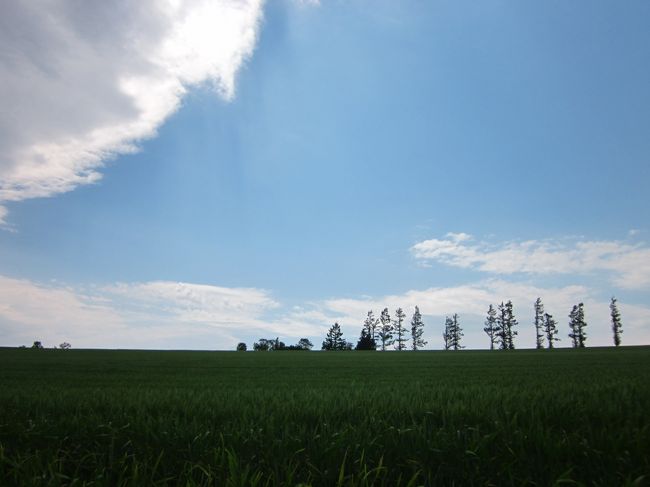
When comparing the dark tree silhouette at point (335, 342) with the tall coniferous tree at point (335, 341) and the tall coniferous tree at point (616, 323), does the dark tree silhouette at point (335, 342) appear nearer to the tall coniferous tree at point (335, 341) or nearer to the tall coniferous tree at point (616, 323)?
the tall coniferous tree at point (335, 341)

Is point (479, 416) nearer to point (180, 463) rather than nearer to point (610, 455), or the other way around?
point (610, 455)

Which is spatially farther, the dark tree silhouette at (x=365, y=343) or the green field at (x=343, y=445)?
the dark tree silhouette at (x=365, y=343)

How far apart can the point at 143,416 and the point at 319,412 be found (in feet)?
7.94

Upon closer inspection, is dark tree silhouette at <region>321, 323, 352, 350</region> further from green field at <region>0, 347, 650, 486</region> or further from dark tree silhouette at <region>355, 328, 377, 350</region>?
green field at <region>0, 347, 650, 486</region>

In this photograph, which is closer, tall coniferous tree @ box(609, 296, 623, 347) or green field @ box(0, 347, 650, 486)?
green field @ box(0, 347, 650, 486)

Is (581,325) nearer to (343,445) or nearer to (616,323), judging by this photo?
(616,323)

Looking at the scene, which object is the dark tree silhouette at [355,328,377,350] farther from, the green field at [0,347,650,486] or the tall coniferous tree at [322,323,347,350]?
the green field at [0,347,650,486]

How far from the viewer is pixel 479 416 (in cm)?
545

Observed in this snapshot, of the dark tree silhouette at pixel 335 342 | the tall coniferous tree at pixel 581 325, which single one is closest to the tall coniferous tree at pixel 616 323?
the tall coniferous tree at pixel 581 325

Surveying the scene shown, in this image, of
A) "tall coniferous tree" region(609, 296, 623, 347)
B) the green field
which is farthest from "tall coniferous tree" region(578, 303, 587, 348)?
the green field

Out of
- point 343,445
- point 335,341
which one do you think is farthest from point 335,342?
point 343,445

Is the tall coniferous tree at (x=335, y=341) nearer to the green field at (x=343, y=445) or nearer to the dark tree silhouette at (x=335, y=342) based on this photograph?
the dark tree silhouette at (x=335, y=342)

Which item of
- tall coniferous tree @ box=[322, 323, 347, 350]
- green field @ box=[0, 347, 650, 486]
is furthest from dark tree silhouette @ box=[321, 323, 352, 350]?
green field @ box=[0, 347, 650, 486]

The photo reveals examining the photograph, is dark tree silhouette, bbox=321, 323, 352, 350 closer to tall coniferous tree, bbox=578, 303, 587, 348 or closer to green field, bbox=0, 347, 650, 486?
tall coniferous tree, bbox=578, 303, 587, 348
